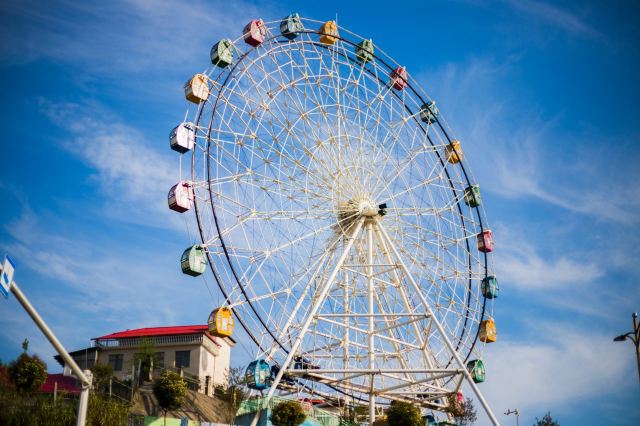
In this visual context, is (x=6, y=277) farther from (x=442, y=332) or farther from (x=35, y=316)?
(x=442, y=332)

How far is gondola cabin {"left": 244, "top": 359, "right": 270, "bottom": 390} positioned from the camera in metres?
33.3

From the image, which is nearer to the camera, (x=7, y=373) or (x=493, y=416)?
(x=493, y=416)

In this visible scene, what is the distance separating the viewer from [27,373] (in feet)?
114

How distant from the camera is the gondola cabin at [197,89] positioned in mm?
36562

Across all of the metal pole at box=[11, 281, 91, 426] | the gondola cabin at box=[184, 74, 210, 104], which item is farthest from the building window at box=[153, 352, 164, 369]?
the metal pole at box=[11, 281, 91, 426]

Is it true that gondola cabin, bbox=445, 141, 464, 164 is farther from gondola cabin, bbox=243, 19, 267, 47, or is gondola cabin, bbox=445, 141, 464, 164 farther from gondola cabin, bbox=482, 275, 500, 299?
gondola cabin, bbox=243, 19, 267, 47

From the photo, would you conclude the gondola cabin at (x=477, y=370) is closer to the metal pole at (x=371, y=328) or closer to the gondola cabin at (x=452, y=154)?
the metal pole at (x=371, y=328)

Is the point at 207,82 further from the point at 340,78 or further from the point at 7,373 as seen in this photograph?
the point at 7,373

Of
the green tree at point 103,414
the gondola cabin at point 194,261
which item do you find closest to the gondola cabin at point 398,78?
the gondola cabin at point 194,261

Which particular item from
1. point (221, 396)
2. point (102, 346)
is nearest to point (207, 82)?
point (221, 396)

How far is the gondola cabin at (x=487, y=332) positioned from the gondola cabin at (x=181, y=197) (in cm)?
1939

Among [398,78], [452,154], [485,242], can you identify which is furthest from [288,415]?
[398,78]

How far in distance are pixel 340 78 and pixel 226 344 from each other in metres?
33.1

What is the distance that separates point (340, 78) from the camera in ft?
139
